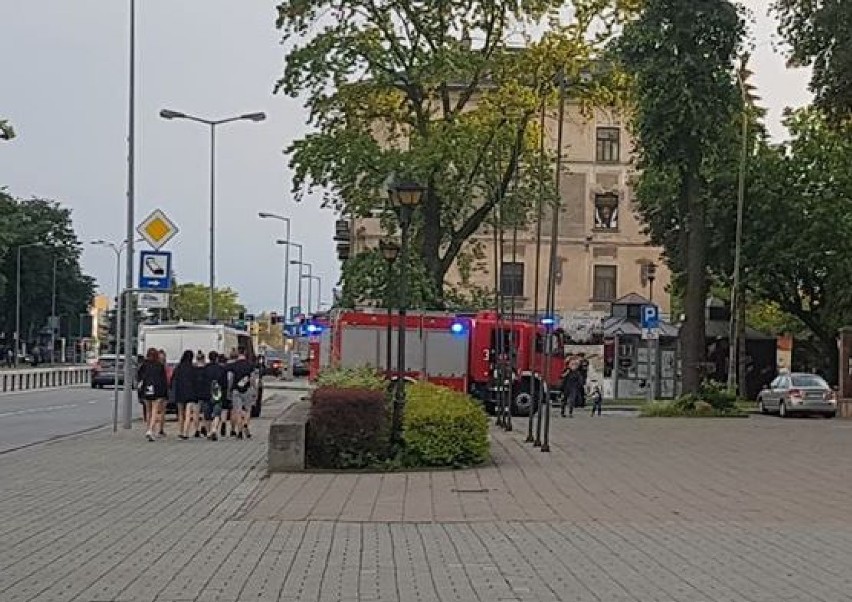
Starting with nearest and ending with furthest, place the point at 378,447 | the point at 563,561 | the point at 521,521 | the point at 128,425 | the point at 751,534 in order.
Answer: the point at 563,561, the point at 751,534, the point at 521,521, the point at 378,447, the point at 128,425

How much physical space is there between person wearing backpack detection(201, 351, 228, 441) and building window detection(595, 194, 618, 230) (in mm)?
53671

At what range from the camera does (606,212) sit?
8050 centimetres

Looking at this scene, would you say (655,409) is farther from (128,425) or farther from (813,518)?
(813,518)

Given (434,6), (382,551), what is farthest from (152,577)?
(434,6)

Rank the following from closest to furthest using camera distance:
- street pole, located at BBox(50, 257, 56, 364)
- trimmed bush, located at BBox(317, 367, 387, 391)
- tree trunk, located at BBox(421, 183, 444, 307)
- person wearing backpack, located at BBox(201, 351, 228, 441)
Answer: trimmed bush, located at BBox(317, 367, 387, 391), person wearing backpack, located at BBox(201, 351, 228, 441), tree trunk, located at BBox(421, 183, 444, 307), street pole, located at BBox(50, 257, 56, 364)

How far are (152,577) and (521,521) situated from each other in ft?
15.9

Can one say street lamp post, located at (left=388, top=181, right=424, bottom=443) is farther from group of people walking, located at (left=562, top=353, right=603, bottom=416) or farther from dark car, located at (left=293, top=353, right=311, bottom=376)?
dark car, located at (left=293, top=353, right=311, bottom=376)

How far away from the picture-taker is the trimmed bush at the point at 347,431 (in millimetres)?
20312

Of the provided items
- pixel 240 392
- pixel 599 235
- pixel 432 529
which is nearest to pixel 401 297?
pixel 240 392

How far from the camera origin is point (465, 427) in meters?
20.6

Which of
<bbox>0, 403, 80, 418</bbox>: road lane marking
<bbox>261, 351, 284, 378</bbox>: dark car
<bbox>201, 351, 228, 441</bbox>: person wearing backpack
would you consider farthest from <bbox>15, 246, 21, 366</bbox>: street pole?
<bbox>201, 351, 228, 441</bbox>: person wearing backpack

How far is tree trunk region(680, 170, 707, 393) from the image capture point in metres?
40.9

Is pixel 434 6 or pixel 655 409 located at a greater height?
pixel 434 6

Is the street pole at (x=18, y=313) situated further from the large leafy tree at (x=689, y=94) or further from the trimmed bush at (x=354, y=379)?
the trimmed bush at (x=354, y=379)
